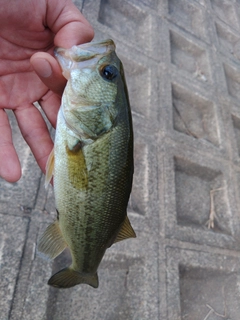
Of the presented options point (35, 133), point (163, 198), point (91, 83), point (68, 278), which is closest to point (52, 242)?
point (68, 278)

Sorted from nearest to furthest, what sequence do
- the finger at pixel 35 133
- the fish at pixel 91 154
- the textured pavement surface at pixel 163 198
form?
the fish at pixel 91 154 → the finger at pixel 35 133 → the textured pavement surface at pixel 163 198

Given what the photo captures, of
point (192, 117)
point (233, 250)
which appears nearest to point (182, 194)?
point (233, 250)

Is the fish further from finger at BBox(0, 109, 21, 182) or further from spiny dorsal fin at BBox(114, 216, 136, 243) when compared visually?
finger at BBox(0, 109, 21, 182)

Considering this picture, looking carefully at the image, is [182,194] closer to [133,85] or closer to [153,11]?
[133,85]

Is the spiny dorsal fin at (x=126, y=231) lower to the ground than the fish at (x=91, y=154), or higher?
lower

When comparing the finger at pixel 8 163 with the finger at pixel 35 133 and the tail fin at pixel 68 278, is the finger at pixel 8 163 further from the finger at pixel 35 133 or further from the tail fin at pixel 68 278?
the tail fin at pixel 68 278

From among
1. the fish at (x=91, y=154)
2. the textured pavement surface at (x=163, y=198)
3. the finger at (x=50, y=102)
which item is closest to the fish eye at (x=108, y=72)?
the fish at (x=91, y=154)

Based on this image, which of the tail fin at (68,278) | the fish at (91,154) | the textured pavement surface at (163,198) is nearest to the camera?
the fish at (91,154)
